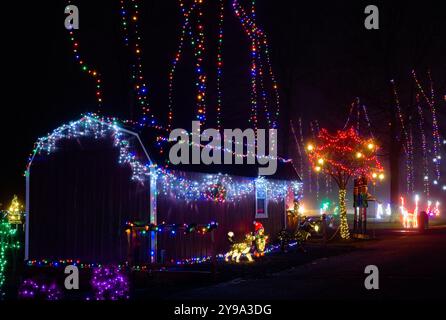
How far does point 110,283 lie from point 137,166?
328 centimetres

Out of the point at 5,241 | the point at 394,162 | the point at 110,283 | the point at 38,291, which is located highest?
the point at 394,162

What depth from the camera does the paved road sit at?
36.8 feet

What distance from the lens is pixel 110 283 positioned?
1416cm

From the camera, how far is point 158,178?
15.9m

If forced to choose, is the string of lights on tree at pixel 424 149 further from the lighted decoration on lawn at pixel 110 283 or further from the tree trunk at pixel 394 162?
the lighted decoration on lawn at pixel 110 283

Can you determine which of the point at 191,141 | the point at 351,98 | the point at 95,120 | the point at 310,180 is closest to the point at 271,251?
the point at 191,141

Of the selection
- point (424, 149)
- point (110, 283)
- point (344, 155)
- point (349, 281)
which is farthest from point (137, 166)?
point (424, 149)

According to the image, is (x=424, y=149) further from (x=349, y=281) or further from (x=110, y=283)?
(x=110, y=283)

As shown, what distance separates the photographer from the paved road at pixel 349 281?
11211 millimetres

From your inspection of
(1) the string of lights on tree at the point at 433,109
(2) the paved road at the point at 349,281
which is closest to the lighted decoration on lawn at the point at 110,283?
(2) the paved road at the point at 349,281

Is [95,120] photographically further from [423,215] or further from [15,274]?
[423,215]
